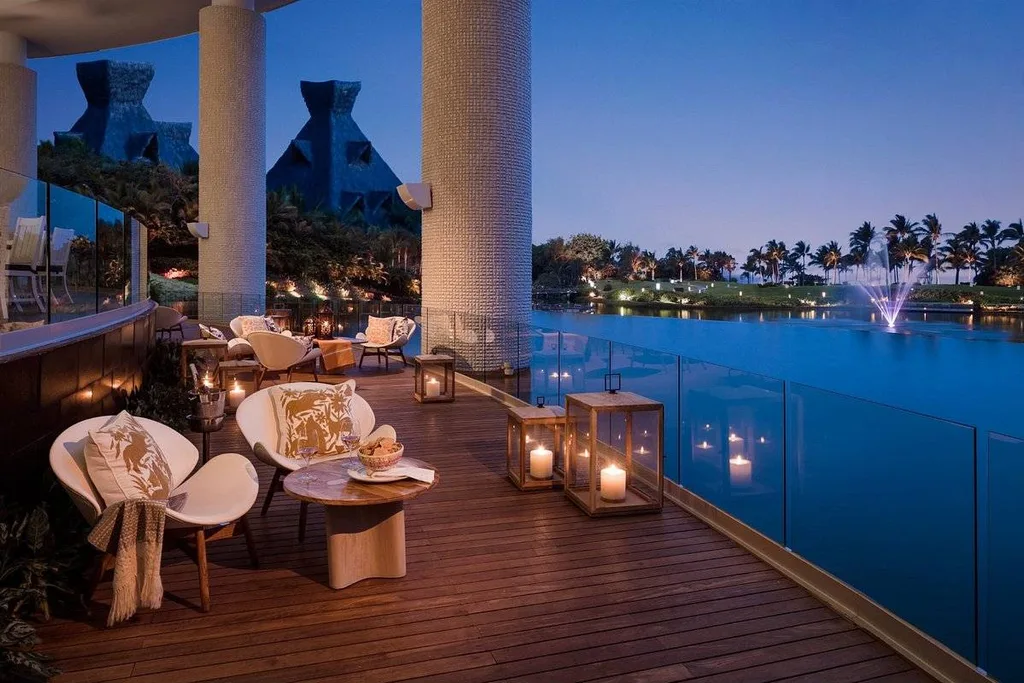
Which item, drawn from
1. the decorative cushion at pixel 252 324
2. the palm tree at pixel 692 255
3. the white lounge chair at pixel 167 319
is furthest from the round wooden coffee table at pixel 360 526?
the palm tree at pixel 692 255

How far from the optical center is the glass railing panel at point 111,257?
570cm

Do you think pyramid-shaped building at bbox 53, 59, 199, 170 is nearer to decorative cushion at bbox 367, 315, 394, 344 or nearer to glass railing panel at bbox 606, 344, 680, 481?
decorative cushion at bbox 367, 315, 394, 344

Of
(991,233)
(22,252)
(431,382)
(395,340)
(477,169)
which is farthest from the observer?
(991,233)

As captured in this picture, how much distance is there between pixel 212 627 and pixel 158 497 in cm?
61

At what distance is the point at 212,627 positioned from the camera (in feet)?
8.89

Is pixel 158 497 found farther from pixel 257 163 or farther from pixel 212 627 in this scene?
pixel 257 163

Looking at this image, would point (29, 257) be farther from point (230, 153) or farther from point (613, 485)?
point (230, 153)

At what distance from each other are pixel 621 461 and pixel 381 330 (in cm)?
690

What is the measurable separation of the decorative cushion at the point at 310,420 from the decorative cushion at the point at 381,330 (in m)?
7.00

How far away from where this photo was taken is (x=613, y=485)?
417 centimetres

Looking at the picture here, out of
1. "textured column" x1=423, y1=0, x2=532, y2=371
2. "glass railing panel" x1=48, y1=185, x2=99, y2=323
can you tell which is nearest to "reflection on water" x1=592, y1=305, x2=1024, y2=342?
"textured column" x1=423, y1=0, x2=532, y2=371

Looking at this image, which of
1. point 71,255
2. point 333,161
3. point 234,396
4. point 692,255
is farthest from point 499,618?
point 692,255

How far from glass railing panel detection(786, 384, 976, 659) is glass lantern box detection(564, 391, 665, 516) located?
0.84 meters

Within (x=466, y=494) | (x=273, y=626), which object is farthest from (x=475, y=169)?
(x=273, y=626)
